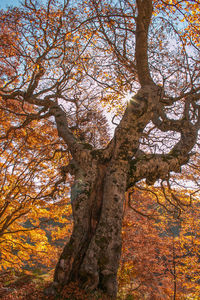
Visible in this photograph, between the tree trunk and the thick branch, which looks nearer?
the tree trunk

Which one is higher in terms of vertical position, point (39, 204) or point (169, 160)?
point (169, 160)

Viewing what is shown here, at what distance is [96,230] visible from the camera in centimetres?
330

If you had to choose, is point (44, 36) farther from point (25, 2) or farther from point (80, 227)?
point (80, 227)

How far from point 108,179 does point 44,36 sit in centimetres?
523

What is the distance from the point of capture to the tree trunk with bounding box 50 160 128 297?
2.94m

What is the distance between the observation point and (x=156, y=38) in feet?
21.9

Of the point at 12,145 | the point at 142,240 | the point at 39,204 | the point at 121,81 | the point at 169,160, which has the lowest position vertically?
the point at 142,240

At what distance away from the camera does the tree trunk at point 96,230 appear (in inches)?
116

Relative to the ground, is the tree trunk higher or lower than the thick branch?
lower

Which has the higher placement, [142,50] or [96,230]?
[142,50]

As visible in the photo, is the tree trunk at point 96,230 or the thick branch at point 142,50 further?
the thick branch at point 142,50

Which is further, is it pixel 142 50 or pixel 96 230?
pixel 142 50

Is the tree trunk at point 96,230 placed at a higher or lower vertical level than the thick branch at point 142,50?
lower

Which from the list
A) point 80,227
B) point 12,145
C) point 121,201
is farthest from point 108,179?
point 12,145
